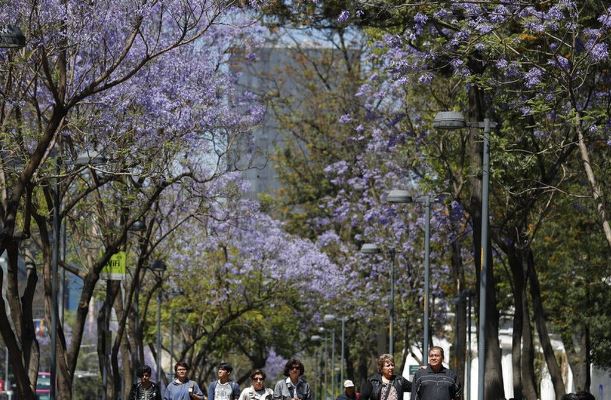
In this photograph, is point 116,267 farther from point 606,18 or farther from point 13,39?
point 606,18

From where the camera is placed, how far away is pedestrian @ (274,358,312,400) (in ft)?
56.7

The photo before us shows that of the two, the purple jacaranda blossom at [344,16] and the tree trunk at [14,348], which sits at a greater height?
the purple jacaranda blossom at [344,16]

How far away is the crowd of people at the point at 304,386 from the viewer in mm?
14766

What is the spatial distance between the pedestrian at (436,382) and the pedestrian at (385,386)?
1.75 meters

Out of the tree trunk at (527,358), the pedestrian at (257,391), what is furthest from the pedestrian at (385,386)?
the tree trunk at (527,358)

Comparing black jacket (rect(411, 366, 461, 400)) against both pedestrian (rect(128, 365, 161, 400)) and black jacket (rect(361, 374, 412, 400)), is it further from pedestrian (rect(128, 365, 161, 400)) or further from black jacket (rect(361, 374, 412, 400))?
pedestrian (rect(128, 365, 161, 400))

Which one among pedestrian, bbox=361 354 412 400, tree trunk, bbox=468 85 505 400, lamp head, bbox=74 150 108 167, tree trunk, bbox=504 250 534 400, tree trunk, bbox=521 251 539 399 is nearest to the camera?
pedestrian, bbox=361 354 412 400

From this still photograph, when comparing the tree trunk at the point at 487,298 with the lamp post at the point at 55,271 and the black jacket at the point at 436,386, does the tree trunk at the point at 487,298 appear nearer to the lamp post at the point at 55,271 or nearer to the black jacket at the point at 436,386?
the lamp post at the point at 55,271

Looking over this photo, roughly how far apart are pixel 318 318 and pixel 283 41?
10.2 meters

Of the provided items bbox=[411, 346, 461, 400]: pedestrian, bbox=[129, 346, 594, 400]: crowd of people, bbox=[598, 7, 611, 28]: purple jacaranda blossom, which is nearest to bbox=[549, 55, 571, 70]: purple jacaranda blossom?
bbox=[598, 7, 611, 28]: purple jacaranda blossom

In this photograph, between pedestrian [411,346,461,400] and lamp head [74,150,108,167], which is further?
lamp head [74,150,108,167]

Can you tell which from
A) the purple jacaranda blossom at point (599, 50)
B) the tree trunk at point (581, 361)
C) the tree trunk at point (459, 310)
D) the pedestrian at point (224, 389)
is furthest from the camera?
the tree trunk at point (581, 361)

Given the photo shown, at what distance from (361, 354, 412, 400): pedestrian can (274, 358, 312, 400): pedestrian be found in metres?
0.84

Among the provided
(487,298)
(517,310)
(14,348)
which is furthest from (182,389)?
(517,310)
